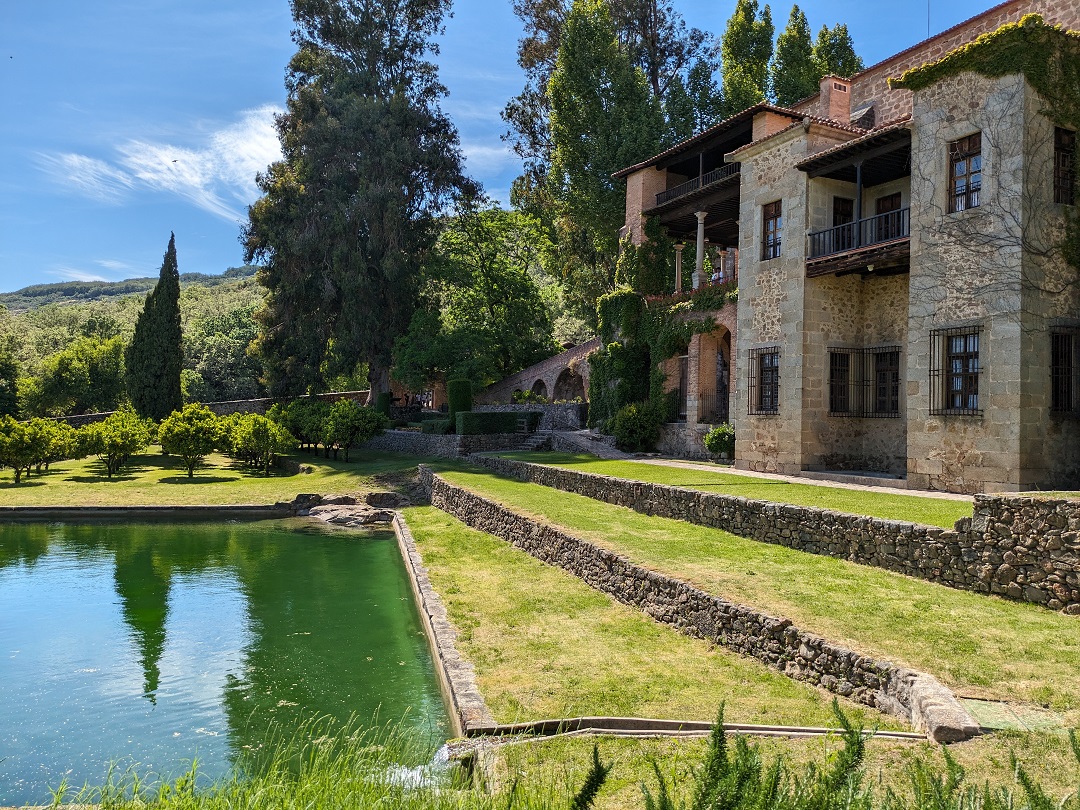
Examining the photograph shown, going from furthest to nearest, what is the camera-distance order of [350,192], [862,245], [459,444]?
[350,192] → [459,444] → [862,245]

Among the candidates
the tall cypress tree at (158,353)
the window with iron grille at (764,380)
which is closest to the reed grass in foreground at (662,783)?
the window with iron grille at (764,380)

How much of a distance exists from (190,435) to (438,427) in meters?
9.91

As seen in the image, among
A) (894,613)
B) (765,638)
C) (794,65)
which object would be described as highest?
(794,65)

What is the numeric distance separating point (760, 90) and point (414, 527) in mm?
25638

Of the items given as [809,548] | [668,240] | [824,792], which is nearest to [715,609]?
[809,548]

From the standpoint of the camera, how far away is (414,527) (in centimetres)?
1938

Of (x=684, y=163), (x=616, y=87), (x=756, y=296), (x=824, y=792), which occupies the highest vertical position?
(x=616, y=87)

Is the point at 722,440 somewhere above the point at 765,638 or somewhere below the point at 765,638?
above

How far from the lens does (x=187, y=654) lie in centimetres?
1033

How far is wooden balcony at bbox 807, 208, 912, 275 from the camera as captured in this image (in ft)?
53.1

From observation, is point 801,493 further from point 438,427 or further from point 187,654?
point 438,427

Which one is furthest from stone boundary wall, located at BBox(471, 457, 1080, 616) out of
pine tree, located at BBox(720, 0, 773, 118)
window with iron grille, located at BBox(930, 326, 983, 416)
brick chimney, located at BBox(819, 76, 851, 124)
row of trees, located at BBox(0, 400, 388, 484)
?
pine tree, located at BBox(720, 0, 773, 118)

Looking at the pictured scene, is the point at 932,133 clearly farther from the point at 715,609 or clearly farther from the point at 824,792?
the point at 824,792

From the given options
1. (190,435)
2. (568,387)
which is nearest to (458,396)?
(568,387)
